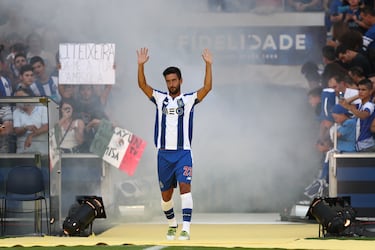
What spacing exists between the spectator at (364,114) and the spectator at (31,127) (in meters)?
4.76

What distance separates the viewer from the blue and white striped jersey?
1352cm

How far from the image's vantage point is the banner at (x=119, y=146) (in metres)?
18.3

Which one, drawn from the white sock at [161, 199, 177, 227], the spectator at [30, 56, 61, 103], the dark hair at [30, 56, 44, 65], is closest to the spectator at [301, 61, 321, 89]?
the spectator at [30, 56, 61, 103]

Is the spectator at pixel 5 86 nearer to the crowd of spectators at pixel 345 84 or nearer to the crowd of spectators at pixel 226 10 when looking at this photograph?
the crowd of spectators at pixel 226 10

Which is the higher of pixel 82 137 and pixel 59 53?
pixel 59 53

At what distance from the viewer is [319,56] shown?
1892cm

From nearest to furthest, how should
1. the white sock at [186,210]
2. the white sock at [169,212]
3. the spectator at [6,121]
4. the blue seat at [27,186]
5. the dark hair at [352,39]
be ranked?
1. the white sock at [186,210]
2. the white sock at [169,212]
3. the blue seat at [27,186]
4. the spectator at [6,121]
5. the dark hair at [352,39]

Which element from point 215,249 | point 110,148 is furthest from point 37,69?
point 215,249

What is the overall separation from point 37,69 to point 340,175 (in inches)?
194

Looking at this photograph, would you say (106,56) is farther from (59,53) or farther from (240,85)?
(240,85)

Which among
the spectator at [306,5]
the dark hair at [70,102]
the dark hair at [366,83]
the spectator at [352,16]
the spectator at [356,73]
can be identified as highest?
the spectator at [306,5]

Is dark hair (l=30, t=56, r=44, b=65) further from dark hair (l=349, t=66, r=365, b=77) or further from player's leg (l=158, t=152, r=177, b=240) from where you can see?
player's leg (l=158, t=152, r=177, b=240)

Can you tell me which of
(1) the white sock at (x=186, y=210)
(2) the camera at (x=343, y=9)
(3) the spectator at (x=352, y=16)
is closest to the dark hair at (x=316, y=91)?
(3) the spectator at (x=352, y=16)

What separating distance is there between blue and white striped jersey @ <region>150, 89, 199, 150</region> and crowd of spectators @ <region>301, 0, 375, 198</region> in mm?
4674
